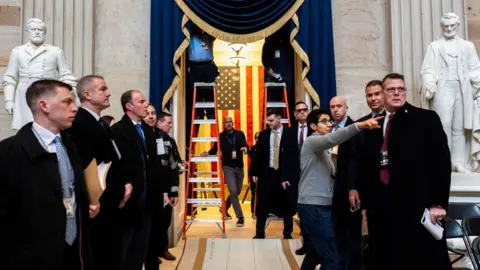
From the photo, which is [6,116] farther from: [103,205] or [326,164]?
[326,164]

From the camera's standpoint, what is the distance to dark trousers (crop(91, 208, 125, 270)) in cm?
257

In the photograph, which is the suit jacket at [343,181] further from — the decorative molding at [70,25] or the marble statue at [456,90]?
the decorative molding at [70,25]

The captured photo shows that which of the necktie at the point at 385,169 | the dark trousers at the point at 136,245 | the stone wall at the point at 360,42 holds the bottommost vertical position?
the dark trousers at the point at 136,245

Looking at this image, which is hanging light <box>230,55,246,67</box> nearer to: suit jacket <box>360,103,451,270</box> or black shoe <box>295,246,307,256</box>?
black shoe <box>295,246,307,256</box>

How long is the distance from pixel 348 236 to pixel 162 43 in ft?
10.0

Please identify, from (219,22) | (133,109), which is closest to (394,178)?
(133,109)

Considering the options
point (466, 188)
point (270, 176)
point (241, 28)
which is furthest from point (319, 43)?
point (466, 188)

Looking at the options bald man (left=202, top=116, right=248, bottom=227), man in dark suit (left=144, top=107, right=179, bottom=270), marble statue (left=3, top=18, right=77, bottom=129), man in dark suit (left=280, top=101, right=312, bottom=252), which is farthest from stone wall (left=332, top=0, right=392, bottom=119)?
marble statue (left=3, top=18, right=77, bottom=129)

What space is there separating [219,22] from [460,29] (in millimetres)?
2740

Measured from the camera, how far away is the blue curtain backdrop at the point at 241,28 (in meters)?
4.86

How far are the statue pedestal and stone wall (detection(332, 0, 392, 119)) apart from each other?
1533mm

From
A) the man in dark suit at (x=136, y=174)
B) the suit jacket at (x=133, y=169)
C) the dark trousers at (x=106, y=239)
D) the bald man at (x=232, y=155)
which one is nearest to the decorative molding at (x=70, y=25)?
the bald man at (x=232, y=155)

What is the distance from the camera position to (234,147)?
19.9 feet

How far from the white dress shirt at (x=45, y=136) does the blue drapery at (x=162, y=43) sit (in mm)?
3021
